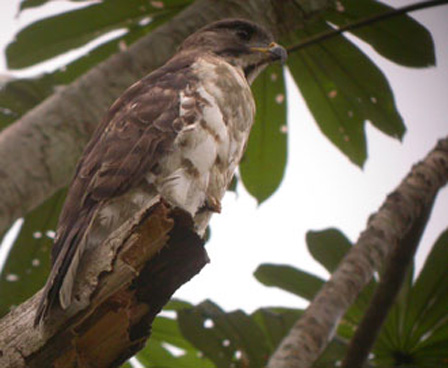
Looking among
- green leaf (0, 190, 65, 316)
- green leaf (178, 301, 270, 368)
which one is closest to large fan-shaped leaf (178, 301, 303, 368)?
green leaf (178, 301, 270, 368)

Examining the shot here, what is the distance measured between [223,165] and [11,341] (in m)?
1.03

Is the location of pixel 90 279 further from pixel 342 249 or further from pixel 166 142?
pixel 342 249

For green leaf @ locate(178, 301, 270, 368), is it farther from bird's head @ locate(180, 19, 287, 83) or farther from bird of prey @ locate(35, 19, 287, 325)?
bird's head @ locate(180, 19, 287, 83)

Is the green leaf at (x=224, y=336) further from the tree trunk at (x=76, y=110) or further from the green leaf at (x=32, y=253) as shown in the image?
the tree trunk at (x=76, y=110)

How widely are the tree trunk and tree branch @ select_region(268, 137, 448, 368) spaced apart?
0.90 meters

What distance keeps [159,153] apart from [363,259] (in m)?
0.93

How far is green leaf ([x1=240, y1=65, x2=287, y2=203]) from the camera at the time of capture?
338 cm

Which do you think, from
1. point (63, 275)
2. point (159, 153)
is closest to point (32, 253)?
point (159, 153)

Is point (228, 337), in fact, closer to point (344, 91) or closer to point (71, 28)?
point (344, 91)

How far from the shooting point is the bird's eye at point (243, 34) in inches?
120

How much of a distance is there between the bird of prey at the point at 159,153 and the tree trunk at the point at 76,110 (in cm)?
8

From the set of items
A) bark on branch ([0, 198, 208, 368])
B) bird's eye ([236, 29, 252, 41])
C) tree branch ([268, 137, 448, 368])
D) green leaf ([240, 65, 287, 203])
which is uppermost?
bird's eye ([236, 29, 252, 41])

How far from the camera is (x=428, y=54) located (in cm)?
329

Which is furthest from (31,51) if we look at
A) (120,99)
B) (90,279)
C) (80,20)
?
(90,279)
